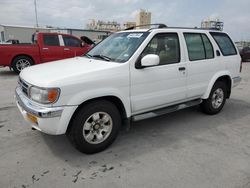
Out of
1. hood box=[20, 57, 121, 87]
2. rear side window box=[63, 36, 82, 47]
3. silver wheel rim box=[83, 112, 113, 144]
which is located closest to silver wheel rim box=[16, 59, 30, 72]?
rear side window box=[63, 36, 82, 47]

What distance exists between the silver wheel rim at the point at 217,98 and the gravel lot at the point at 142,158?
0.50 meters

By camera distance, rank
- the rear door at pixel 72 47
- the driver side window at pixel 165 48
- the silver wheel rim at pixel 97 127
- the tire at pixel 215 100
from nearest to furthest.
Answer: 1. the silver wheel rim at pixel 97 127
2. the driver side window at pixel 165 48
3. the tire at pixel 215 100
4. the rear door at pixel 72 47

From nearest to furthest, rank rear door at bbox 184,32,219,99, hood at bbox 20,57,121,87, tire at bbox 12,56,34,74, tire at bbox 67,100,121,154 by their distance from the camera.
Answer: hood at bbox 20,57,121,87
tire at bbox 67,100,121,154
rear door at bbox 184,32,219,99
tire at bbox 12,56,34,74

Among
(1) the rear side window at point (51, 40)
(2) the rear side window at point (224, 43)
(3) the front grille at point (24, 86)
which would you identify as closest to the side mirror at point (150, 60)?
(3) the front grille at point (24, 86)

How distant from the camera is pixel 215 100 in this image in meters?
5.03

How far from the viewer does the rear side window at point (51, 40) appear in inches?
391

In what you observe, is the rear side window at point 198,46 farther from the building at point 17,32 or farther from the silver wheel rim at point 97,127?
the building at point 17,32

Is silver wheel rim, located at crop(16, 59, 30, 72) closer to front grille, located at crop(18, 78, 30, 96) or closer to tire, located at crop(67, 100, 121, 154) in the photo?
front grille, located at crop(18, 78, 30, 96)

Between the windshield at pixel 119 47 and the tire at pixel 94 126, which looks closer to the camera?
the tire at pixel 94 126

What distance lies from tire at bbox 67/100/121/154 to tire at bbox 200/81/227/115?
237 centimetres

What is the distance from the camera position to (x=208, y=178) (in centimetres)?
280

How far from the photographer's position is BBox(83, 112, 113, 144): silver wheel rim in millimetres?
3207

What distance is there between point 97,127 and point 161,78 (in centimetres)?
134

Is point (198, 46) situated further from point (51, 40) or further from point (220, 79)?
point (51, 40)
